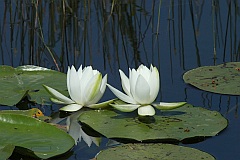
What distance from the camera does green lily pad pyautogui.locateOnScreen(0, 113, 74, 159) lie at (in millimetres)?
2283

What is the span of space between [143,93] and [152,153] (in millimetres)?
370

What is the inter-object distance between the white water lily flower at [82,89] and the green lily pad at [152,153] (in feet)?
1.31

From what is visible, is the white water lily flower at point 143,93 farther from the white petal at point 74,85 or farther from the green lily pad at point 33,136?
the green lily pad at point 33,136

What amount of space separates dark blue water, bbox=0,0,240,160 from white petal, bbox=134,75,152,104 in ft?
0.94

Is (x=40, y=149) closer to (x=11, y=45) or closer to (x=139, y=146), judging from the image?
(x=139, y=146)

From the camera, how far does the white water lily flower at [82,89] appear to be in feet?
8.68

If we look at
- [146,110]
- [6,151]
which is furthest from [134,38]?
[6,151]

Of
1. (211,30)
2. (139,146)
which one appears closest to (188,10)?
(211,30)

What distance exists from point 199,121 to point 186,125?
0.22 feet

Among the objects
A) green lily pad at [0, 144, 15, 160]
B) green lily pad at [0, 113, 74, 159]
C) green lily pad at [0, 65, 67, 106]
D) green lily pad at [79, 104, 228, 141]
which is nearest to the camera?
green lily pad at [0, 144, 15, 160]

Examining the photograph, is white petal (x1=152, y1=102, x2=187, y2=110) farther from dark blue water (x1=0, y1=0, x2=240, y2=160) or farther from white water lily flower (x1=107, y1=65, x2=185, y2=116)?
dark blue water (x1=0, y1=0, x2=240, y2=160)

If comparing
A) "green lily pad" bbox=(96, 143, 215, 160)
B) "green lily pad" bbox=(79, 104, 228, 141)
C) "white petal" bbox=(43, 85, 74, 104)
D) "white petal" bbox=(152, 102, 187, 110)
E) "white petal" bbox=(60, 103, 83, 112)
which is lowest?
"green lily pad" bbox=(96, 143, 215, 160)

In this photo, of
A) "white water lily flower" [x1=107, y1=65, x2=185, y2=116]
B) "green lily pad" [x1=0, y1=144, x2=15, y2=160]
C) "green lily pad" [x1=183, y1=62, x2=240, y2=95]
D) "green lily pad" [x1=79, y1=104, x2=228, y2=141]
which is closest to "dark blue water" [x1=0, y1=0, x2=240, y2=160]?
"green lily pad" [x1=183, y1=62, x2=240, y2=95]

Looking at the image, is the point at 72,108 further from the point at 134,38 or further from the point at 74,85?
the point at 134,38
